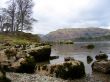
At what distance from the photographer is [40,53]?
35750mm

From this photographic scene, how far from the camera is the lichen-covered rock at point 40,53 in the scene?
34741 mm

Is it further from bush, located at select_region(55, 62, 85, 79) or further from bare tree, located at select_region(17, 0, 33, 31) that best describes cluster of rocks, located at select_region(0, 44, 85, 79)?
A: bare tree, located at select_region(17, 0, 33, 31)

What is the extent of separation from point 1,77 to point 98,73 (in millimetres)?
11333

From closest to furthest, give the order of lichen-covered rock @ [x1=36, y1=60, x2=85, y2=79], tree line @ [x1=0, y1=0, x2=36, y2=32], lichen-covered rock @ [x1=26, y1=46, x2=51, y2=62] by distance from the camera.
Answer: lichen-covered rock @ [x1=36, y1=60, x2=85, y2=79] → lichen-covered rock @ [x1=26, y1=46, x2=51, y2=62] → tree line @ [x1=0, y1=0, x2=36, y2=32]

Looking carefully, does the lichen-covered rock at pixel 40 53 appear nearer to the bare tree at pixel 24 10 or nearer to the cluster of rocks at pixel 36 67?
the cluster of rocks at pixel 36 67

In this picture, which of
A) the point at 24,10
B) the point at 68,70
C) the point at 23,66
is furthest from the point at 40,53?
the point at 24,10

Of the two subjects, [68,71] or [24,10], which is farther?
[24,10]

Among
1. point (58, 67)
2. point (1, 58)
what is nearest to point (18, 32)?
point (1, 58)

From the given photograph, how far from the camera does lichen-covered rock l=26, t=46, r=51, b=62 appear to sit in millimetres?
34741

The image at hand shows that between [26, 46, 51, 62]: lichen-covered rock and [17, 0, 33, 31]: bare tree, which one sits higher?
[17, 0, 33, 31]: bare tree

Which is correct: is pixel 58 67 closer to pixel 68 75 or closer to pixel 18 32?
pixel 68 75

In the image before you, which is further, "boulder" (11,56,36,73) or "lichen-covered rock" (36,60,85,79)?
"boulder" (11,56,36,73)

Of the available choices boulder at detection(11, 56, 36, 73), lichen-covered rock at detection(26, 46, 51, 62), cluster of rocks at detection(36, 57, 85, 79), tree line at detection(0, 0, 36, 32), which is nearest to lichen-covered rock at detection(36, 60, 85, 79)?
cluster of rocks at detection(36, 57, 85, 79)

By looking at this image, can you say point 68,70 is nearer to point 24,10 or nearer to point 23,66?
point 23,66
